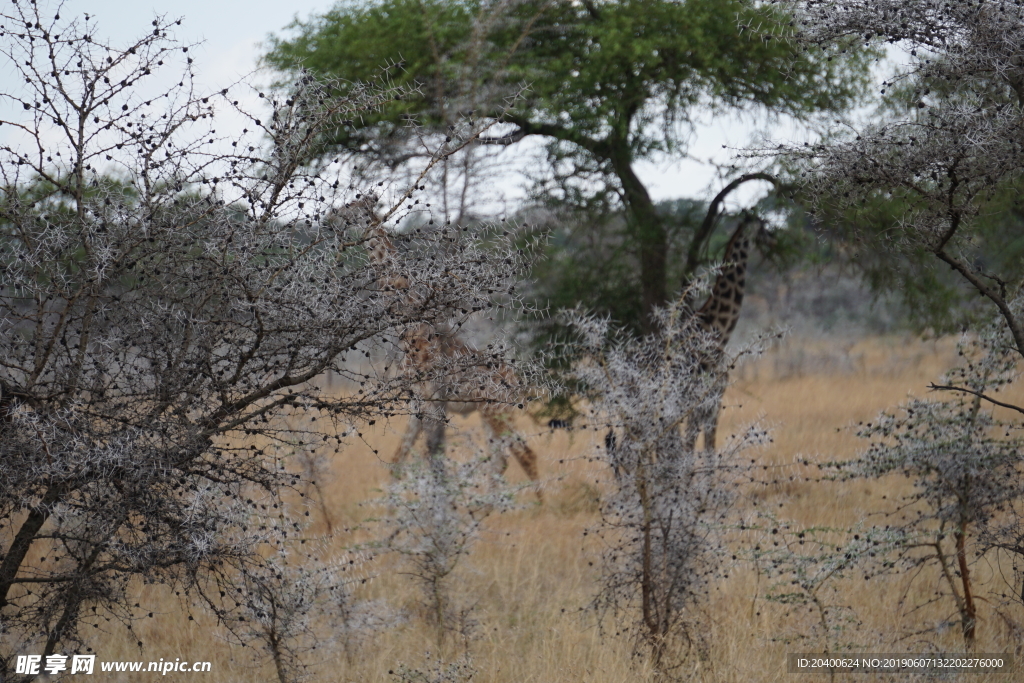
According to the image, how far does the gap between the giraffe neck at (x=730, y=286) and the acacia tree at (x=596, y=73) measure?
34cm

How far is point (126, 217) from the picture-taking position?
10.9 ft

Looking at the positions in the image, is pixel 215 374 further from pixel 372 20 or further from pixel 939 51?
pixel 372 20

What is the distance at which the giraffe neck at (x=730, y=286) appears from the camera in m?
9.40

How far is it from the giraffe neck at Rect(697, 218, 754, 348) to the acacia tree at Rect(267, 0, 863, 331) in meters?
0.34

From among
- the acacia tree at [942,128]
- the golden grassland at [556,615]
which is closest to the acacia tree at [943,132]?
the acacia tree at [942,128]

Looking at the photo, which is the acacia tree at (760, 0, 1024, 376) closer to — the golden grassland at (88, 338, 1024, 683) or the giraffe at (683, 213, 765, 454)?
the golden grassland at (88, 338, 1024, 683)

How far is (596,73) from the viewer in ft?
29.4

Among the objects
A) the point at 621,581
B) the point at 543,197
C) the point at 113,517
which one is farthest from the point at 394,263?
the point at 543,197

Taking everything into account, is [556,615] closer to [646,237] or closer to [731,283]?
[646,237]

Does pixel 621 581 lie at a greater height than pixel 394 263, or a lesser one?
lesser

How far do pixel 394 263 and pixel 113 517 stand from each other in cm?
137

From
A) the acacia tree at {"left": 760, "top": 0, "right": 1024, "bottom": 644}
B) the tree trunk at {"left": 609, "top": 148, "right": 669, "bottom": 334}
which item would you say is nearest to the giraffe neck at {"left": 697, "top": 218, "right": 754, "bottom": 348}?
the tree trunk at {"left": 609, "top": 148, "right": 669, "bottom": 334}

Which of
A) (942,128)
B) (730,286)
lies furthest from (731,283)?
(942,128)

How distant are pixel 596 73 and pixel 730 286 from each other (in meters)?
2.51
